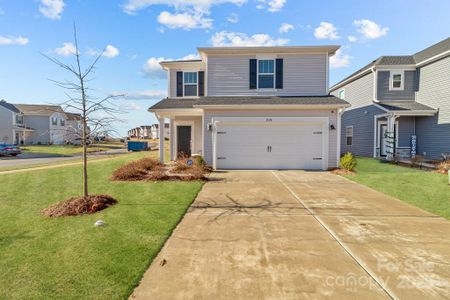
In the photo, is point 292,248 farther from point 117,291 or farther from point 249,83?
point 249,83

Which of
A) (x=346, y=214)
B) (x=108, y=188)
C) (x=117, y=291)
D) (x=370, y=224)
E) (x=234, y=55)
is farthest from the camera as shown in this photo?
(x=234, y=55)

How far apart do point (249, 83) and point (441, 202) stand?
10.0 metres

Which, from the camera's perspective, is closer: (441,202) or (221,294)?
(221,294)

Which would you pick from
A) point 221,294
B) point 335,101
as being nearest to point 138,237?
point 221,294

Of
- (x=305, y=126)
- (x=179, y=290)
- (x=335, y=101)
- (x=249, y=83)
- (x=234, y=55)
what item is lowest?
(x=179, y=290)

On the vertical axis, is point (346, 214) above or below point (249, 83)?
below

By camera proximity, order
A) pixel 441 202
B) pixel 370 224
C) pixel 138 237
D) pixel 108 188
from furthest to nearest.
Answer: pixel 108 188 < pixel 441 202 < pixel 370 224 < pixel 138 237

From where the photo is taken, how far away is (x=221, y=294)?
9.53ft

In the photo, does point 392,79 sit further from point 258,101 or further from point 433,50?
point 258,101

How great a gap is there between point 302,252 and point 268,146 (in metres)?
9.18

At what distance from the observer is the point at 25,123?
43.5 metres

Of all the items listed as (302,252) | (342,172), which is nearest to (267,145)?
(342,172)

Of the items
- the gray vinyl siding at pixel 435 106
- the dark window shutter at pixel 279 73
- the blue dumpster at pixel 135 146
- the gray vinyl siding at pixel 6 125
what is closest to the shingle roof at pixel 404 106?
the gray vinyl siding at pixel 435 106

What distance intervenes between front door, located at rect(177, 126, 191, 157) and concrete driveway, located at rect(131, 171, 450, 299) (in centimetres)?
904
